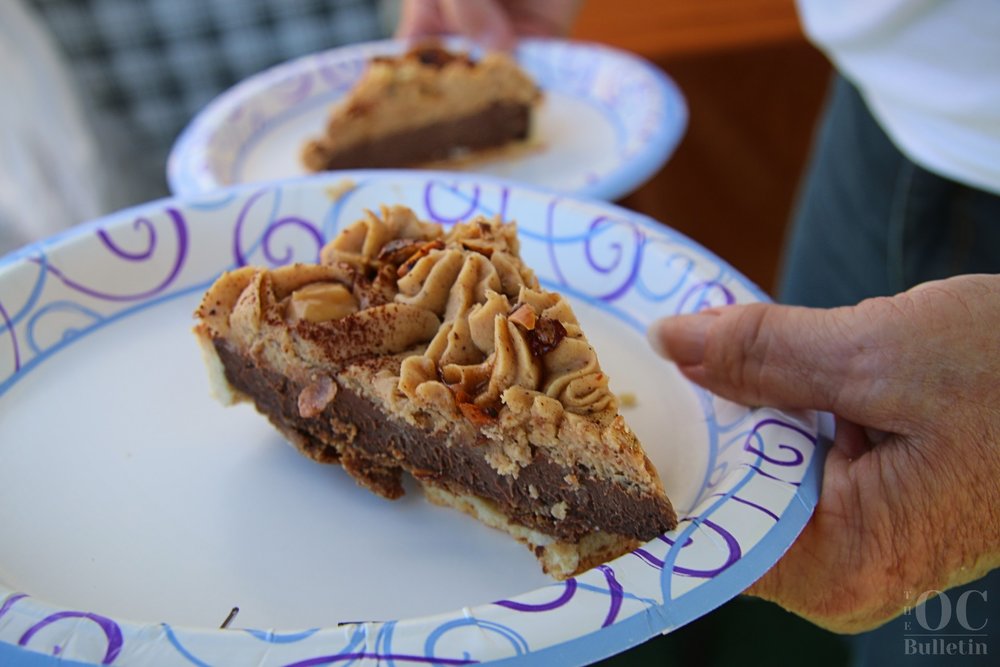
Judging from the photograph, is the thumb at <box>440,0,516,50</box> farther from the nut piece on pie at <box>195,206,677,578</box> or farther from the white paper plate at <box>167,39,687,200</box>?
the nut piece on pie at <box>195,206,677,578</box>

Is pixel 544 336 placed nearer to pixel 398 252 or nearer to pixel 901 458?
pixel 398 252

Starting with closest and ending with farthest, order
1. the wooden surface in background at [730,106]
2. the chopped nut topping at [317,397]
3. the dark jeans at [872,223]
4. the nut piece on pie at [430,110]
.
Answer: the chopped nut topping at [317,397] < the dark jeans at [872,223] < the nut piece on pie at [430,110] < the wooden surface in background at [730,106]

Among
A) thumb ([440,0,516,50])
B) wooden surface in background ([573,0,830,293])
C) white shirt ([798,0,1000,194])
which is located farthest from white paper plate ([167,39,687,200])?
white shirt ([798,0,1000,194])

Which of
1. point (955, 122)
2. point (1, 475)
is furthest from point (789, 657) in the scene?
point (1, 475)

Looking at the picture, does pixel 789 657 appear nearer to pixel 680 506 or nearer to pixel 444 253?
pixel 680 506

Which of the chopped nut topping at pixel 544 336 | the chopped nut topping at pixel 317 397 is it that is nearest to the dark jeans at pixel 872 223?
the chopped nut topping at pixel 544 336

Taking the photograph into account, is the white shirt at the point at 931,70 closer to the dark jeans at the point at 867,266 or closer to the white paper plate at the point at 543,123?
the dark jeans at the point at 867,266
